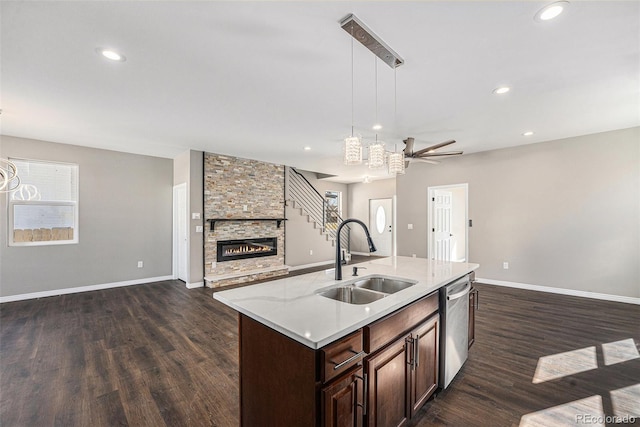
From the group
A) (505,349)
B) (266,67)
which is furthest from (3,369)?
(505,349)

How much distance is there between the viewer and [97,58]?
2.23 meters

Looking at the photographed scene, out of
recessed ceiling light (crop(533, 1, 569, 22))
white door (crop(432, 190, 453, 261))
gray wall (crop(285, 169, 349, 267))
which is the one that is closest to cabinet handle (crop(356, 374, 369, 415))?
recessed ceiling light (crop(533, 1, 569, 22))

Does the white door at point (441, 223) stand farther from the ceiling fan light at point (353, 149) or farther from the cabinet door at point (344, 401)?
the cabinet door at point (344, 401)

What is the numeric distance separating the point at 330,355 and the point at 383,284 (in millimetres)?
1129

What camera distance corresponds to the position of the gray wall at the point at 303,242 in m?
6.98

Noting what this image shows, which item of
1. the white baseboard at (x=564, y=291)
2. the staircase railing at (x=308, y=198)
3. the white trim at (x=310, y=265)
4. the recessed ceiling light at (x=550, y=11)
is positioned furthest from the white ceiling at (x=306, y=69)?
the white trim at (x=310, y=265)

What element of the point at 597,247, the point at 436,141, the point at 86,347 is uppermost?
the point at 436,141

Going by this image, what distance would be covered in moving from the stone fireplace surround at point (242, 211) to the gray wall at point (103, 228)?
119 cm

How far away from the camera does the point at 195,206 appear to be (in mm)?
5242

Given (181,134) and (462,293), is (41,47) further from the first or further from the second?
(462,293)

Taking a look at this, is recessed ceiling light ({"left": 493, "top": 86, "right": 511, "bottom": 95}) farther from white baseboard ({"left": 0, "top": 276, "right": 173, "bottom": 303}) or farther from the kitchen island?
white baseboard ({"left": 0, "top": 276, "right": 173, "bottom": 303})

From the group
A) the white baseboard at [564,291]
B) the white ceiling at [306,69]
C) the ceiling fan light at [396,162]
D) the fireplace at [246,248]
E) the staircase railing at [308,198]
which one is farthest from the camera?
the staircase railing at [308,198]

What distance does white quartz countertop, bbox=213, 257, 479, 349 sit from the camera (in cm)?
118

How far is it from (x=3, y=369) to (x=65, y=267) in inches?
113
